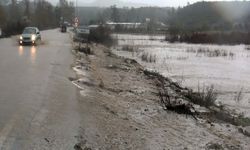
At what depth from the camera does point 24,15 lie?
12669 centimetres

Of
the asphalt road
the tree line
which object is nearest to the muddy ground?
the asphalt road

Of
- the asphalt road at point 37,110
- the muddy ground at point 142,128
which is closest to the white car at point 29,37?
the asphalt road at point 37,110

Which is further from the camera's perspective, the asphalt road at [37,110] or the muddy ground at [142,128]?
the muddy ground at [142,128]

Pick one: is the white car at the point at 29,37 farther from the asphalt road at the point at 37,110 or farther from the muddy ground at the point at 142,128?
the muddy ground at the point at 142,128

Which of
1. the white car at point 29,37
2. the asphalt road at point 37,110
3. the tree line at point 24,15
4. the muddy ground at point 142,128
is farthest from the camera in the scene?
the tree line at point 24,15

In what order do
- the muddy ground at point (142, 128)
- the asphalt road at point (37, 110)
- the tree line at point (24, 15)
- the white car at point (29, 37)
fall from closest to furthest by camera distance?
the asphalt road at point (37, 110) < the muddy ground at point (142, 128) < the white car at point (29, 37) < the tree line at point (24, 15)

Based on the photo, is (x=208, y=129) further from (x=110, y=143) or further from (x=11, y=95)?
(x=11, y=95)

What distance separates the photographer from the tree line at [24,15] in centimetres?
7856

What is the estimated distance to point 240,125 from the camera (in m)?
12.7

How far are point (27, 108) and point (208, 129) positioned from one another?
4.49m

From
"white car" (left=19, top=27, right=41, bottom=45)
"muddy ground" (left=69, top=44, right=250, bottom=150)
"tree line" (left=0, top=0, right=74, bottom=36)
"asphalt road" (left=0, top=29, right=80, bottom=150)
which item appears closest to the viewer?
"asphalt road" (left=0, top=29, right=80, bottom=150)

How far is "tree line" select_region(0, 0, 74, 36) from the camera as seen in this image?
258ft

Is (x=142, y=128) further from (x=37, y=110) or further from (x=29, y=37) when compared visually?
(x=29, y=37)

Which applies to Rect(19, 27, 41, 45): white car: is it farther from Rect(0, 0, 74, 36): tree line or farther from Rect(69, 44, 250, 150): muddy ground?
Rect(69, 44, 250, 150): muddy ground
